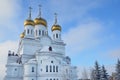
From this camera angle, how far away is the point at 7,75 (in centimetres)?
4131

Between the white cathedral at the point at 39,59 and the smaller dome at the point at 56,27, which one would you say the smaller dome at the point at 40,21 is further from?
the smaller dome at the point at 56,27

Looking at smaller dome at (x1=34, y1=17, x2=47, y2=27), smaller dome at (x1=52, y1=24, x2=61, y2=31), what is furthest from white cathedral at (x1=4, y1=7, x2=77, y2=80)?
smaller dome at (x1=52, y1=24, x2=61, y2=31)

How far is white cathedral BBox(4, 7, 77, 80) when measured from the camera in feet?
129

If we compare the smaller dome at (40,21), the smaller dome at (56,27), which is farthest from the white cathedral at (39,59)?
the smaller dome at (56,27)

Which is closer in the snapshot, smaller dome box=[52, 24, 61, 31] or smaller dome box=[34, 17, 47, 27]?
smaller dome box=[34, 17, 47, 27]

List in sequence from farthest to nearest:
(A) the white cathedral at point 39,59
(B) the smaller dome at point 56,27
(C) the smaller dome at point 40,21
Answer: (B) the smaller dome at point 56,27 < (C) the smaller dome at point 40,21 < (A) the white cathedral at point 39,59

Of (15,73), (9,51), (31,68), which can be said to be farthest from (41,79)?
(9,51)

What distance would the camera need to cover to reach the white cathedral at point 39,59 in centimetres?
3919

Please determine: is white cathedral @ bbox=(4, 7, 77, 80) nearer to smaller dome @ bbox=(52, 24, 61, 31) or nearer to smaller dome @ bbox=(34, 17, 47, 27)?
smaller dome @ bbox=(34, 17, 47, 27)

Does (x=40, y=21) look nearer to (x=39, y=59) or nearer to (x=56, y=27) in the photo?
(x=56, y=27)

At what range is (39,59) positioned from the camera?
40.2 m

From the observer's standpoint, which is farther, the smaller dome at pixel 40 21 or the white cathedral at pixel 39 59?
the smaller dome at pixel 40 21

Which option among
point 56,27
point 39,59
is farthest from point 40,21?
point 39,59

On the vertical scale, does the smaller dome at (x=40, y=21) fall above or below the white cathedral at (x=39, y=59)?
above
